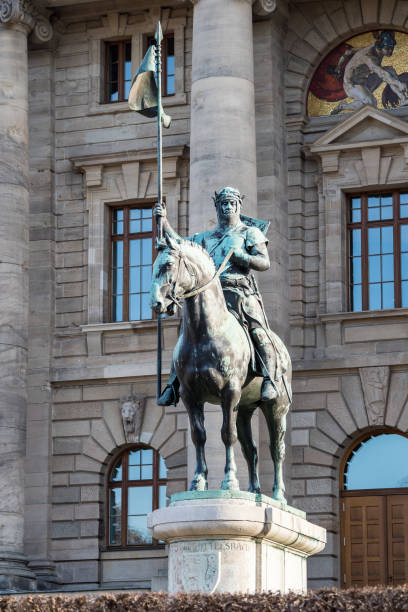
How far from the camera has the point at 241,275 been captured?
1758 centimetres

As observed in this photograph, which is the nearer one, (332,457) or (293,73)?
(332,457)

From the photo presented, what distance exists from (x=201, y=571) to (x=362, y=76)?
20112 mm

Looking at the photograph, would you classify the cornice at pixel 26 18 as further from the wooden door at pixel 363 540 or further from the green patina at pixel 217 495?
the green patina at pixel 217 495

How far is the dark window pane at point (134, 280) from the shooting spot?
34.4 metres

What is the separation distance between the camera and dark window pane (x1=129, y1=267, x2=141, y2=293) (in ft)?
113

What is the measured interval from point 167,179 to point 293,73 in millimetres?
3704

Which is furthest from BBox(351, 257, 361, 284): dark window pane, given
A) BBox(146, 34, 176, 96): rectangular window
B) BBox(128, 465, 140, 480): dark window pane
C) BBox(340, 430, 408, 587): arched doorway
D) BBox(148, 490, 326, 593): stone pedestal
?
BBox(148, 490, 326, 593): stone pedestal

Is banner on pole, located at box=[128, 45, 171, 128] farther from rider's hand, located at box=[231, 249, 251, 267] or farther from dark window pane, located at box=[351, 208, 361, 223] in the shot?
dark window pane, located at box=[351, 208, 361, 223]

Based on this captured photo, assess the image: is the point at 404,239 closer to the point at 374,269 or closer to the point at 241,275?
the point at 374,269

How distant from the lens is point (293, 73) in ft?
113

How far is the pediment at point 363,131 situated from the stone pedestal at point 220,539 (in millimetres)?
17583

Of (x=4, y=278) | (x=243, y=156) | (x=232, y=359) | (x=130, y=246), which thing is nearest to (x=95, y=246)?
(x=130, y=246)

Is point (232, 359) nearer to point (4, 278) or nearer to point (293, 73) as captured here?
point (4, 278)

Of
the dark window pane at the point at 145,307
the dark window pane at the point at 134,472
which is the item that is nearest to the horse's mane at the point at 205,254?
the dark window pane at the point at 134,472
